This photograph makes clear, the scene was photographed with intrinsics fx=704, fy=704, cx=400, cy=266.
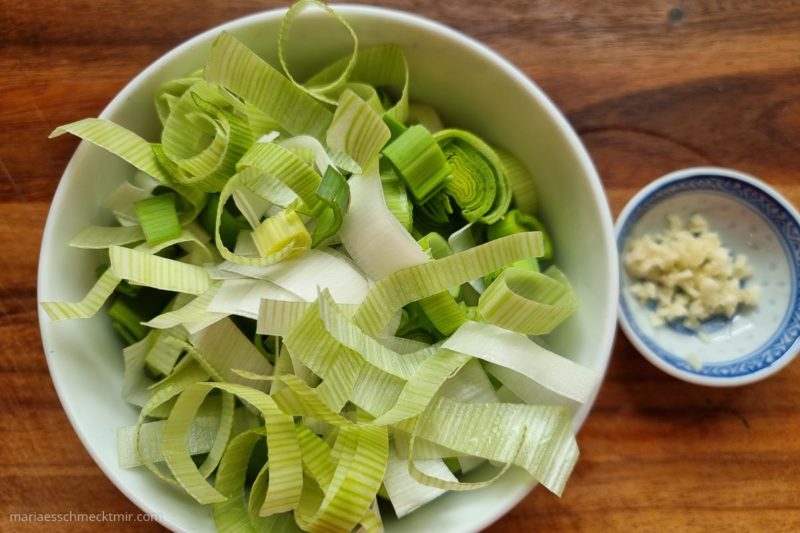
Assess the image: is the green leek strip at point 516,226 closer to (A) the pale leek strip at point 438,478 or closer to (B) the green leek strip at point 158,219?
(A) the pale leek strip at point 438,478

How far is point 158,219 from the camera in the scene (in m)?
0.97

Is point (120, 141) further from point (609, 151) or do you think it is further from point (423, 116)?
point (609, 151)

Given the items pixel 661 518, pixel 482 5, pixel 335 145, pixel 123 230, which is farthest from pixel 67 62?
pixel 661 518

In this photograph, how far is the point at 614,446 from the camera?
1.19m

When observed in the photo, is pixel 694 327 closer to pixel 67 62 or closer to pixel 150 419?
pixel 150 419

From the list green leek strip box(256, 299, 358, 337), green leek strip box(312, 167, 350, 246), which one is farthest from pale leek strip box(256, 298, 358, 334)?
green leek strip box(312, 167, 350, 246)

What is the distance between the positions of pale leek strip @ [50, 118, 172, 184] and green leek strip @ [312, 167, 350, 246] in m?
0.24

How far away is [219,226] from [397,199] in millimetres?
242

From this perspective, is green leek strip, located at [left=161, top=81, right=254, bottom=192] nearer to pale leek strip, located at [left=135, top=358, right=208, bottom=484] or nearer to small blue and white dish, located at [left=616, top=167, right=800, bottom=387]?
pale leek strip, located at [left=135, top=358, right=208, bottom=484]

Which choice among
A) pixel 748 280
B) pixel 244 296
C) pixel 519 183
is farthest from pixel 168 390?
pixel 748 280

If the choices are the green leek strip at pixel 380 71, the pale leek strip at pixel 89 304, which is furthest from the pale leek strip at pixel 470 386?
the pale leek strip at pixel 89 304

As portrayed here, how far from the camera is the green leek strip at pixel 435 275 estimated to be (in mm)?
896

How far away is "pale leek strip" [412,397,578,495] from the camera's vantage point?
0.89 m

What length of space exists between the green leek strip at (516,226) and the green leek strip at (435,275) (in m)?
0.08
